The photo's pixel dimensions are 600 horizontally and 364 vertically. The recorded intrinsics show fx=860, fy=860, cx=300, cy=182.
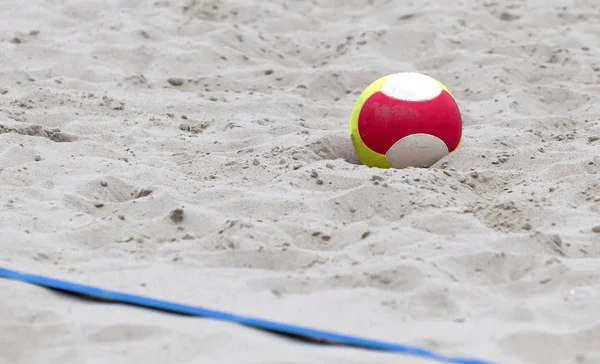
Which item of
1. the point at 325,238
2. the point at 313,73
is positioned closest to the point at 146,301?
the point at 325,238

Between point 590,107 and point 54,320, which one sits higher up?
point 54,320

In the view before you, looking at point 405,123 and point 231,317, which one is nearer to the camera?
point 231,317

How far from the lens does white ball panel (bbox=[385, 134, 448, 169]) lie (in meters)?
3.58

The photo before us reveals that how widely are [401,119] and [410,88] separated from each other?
0.51 feet

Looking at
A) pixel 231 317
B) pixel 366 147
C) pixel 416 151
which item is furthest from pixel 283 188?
pixel 231 317

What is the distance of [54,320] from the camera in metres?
2.34

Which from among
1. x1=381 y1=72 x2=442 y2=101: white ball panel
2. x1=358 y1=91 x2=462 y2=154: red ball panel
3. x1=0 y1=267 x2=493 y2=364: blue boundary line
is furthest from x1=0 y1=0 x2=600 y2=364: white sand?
x1=381 y1=72 x2=442 y2=101: white ball panel

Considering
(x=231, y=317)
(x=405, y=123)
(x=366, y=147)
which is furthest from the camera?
(x=366, y=147)

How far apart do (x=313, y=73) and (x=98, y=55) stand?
135 cm

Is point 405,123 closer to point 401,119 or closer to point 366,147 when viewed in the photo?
point 401,119

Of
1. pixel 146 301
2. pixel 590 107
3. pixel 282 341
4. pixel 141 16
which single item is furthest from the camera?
pixel 141 16

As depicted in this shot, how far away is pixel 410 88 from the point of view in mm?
3607

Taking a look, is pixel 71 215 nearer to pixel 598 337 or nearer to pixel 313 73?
pixel 598 337

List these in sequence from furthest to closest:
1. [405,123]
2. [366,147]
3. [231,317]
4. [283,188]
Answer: [366,147]
[405,123]
[283,188]
[231,317]
